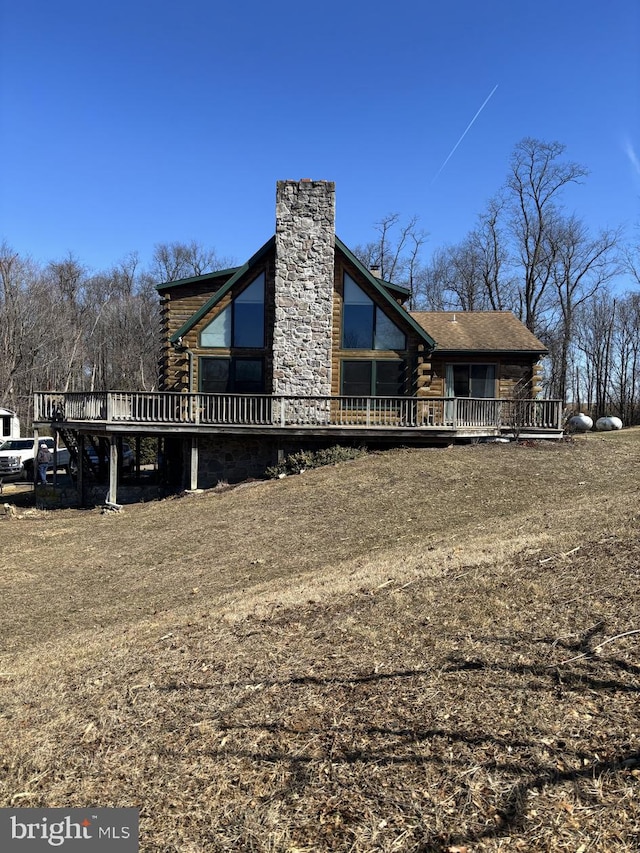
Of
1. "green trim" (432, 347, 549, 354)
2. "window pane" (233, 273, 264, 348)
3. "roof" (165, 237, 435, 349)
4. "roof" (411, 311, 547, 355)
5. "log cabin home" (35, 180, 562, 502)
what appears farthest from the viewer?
"roof" (411, 311, 547, 355)

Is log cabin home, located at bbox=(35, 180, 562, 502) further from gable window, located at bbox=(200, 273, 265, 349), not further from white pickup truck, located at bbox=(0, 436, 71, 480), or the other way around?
white pickup truck, located at bbox=(0, 436, 71, 480)

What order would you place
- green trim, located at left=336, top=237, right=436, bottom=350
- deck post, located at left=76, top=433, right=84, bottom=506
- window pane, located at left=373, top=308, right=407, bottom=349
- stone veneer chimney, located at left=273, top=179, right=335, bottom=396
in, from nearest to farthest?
1. stone veneer chimney, located at left=273, top=179, right=335, bottom=396
2. green trim, located at left=336, top=237, right=436, bottom=350
3. window pane, located at left=373, top=308, right=407, bottom=349
4. deck post, located at left=76, top=433, right=84, bottom=506

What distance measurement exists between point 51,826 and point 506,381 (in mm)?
20857

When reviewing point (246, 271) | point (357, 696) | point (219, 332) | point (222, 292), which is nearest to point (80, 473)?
point (219, 332)

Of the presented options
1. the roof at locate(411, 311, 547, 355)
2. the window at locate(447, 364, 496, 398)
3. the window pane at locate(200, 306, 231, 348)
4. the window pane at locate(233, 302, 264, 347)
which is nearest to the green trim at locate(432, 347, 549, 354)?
the roof at locate(411, 311, 547, 355)

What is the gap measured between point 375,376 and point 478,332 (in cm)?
534

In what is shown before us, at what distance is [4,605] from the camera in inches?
383

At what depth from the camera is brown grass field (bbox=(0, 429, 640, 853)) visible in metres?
3.33

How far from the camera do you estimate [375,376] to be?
20.5m

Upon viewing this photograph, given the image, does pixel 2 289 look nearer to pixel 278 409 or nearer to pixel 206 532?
pixel 278 409

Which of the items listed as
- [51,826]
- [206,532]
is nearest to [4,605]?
[206,532]

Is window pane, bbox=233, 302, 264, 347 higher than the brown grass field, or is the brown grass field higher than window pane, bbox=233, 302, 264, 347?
window pane, bbox=233, 302, 264, 347

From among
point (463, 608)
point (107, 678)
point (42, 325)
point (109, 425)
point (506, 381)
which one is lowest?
point (107, 678)

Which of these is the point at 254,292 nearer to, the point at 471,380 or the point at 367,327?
the point at 367,327
